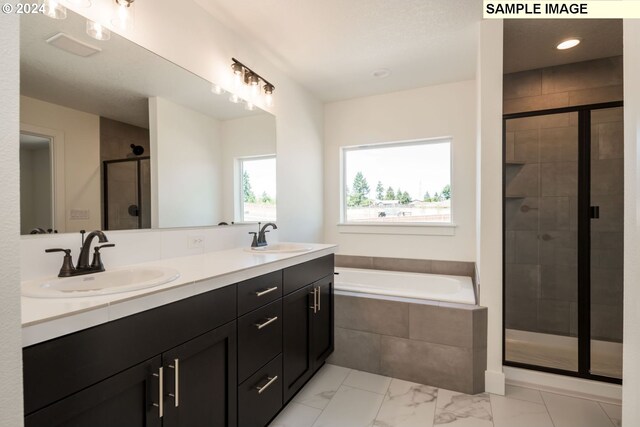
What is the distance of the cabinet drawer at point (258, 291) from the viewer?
1317 mm

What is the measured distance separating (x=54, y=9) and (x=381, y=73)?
233 cm

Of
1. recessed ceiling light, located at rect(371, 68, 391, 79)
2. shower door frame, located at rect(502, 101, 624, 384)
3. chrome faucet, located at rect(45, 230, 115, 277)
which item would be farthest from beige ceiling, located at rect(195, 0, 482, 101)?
chrome faucet, located at rect(45, 230, 115, 277)

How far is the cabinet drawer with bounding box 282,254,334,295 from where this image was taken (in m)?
1.68

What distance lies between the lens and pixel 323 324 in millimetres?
2107

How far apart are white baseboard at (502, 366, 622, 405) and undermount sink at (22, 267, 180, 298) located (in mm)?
2094

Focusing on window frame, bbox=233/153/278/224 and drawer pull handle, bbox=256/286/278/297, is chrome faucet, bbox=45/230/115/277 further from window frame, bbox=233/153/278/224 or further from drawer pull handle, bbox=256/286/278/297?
window frame, bbox=233/153/278/224

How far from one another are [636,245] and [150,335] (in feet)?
4.45

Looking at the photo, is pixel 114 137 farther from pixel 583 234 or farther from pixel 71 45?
pixel 583 234

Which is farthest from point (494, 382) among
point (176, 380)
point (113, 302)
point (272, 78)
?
point (272, 78)

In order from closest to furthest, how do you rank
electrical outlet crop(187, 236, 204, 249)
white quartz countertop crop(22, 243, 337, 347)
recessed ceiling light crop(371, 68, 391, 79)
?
1. white quartz countertop crop(22, 243, 337, 347)
2. electrical outlet crop(187, 236, 204, 249)
3. recessed ceiling light crop(371, 68, 391, 79)

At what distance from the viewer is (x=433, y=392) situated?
1.98 m

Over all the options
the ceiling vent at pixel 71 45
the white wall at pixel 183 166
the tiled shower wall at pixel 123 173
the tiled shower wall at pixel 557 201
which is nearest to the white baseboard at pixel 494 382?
the tiled shower wall at pixel 557 201

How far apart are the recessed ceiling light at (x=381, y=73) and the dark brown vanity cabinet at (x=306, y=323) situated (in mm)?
1772

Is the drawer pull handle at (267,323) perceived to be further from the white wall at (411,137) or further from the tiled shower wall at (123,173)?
the white wall at (411,137)
